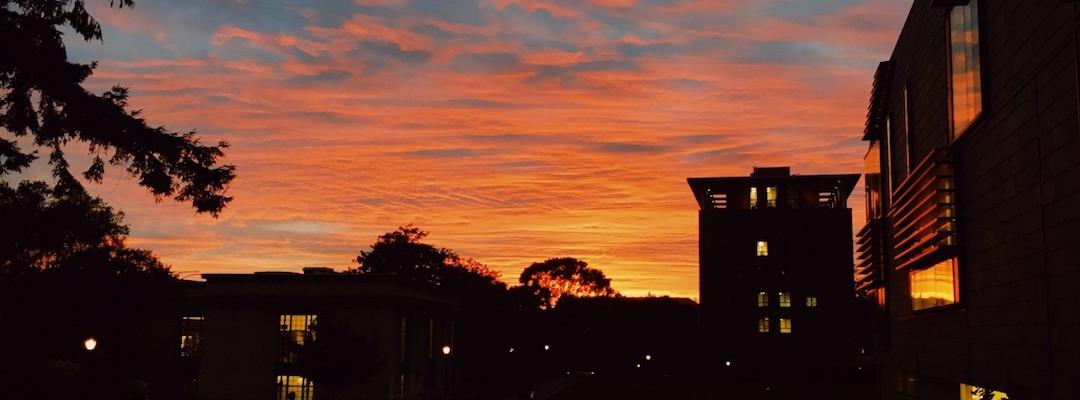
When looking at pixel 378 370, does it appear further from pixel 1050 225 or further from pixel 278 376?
pixel 1050 225

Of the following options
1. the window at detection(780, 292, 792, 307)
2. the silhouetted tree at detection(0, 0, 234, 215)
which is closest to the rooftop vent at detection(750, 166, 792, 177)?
the window at detection(780, 292, 792, 307)

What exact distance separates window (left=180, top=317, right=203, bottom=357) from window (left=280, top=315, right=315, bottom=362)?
12878 millimetres

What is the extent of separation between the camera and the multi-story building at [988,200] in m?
20.7

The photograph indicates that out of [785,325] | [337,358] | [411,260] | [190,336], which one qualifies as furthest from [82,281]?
[785,325]

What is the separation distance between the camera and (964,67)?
28922mm

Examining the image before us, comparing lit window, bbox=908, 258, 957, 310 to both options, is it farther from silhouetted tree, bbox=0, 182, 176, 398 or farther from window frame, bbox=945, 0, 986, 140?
silhouetted tree, bbox=0, 182, 176, 398

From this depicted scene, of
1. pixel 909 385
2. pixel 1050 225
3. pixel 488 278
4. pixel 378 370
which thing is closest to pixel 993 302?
pixel 1050 225

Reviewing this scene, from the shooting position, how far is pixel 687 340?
12706 cm

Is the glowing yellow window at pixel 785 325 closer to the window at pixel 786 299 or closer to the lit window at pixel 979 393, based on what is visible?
the window at pixel 786 299

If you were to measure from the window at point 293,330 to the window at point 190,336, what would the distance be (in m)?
12.9

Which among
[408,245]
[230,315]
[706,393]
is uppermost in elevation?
[408,245]

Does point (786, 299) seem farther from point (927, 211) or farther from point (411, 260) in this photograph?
point (927, 211)

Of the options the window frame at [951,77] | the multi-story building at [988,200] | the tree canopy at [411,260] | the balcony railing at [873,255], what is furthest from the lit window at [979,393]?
the tree canopy at [411,260]

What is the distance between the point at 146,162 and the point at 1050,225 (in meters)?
17.9
